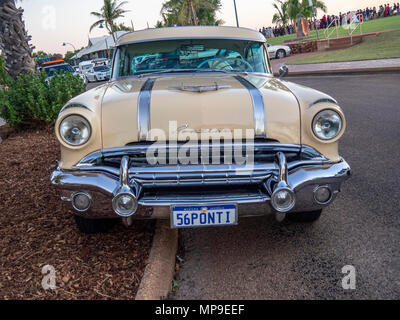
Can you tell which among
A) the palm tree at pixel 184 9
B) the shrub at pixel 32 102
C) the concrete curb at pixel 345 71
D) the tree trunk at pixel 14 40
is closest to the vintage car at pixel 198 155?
the shrub at pixel 32 102

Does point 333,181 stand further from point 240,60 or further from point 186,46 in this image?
point 186,46

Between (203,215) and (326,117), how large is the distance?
43.2 inches

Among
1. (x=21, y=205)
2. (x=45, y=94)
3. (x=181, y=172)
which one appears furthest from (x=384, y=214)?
(x=45, y=94)

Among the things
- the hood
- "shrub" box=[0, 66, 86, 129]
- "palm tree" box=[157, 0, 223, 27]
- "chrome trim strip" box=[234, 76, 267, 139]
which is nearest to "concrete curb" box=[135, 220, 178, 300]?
the hood

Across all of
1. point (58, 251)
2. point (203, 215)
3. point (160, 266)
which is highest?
point (203, 215)

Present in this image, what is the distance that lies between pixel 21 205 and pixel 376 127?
5182 millimetres

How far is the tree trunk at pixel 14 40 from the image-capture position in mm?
8000

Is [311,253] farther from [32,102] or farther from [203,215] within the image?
[32,102]

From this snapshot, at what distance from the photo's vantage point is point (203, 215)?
2.41 metres

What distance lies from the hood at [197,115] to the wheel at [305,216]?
0.79m

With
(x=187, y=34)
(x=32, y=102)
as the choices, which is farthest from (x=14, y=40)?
(x=187, y=34)

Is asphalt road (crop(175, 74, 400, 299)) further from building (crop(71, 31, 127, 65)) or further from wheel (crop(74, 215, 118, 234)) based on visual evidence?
building (crop(71, 31, 127, 65))

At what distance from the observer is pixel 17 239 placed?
2.97 meters

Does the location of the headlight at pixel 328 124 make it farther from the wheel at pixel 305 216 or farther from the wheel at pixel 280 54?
the wheel at pixel 280 54
